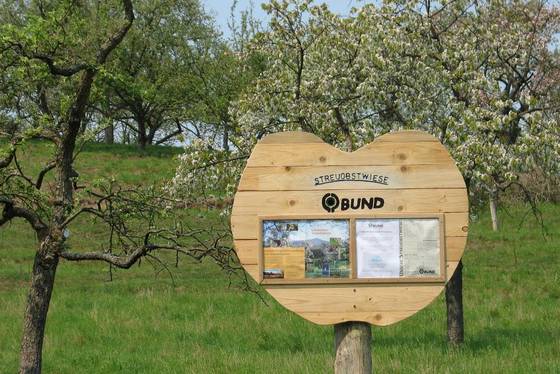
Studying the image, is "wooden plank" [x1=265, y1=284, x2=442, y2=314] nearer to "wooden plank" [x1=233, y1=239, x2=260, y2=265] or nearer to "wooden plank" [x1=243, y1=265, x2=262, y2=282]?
"wooden plank" [x1=243, y1=265, x2=262, y2=282]

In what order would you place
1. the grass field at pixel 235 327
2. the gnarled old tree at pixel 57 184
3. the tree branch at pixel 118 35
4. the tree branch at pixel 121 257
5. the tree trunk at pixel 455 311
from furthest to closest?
the tree trunk at pixel 455 311, the grass field at pixel 235 327, the tree branch at pixel 118 35, the gnarled old tree at pixel 57 184, the tree branch at pixel 121 257

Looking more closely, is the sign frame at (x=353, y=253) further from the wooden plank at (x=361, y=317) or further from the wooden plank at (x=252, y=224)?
the wooden plank at (x=361, y=317)

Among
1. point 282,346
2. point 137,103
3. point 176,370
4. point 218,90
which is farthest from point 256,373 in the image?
point 137,103

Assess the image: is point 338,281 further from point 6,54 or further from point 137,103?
point 137,103

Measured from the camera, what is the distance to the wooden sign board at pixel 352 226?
24.6ft

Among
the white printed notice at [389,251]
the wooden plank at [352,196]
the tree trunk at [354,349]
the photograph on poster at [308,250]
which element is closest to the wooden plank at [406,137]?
the wooden plank at [352,196]

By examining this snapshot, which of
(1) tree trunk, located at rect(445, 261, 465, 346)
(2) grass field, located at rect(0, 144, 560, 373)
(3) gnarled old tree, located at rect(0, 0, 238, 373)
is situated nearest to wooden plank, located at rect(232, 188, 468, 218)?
(3) gnarled old tree, located at rect(0, 0, 238, 373)

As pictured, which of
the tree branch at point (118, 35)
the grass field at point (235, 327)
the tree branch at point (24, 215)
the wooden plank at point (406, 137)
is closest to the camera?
the wooden plank at point (406, 137)

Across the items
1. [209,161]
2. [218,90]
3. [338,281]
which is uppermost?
[218,90]

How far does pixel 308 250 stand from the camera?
24.7ft

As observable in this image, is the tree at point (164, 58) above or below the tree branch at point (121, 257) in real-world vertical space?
above

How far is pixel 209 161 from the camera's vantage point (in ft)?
52.6

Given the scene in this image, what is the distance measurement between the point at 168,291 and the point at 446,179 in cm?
1497

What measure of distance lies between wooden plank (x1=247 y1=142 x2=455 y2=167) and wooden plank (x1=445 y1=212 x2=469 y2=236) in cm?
46
